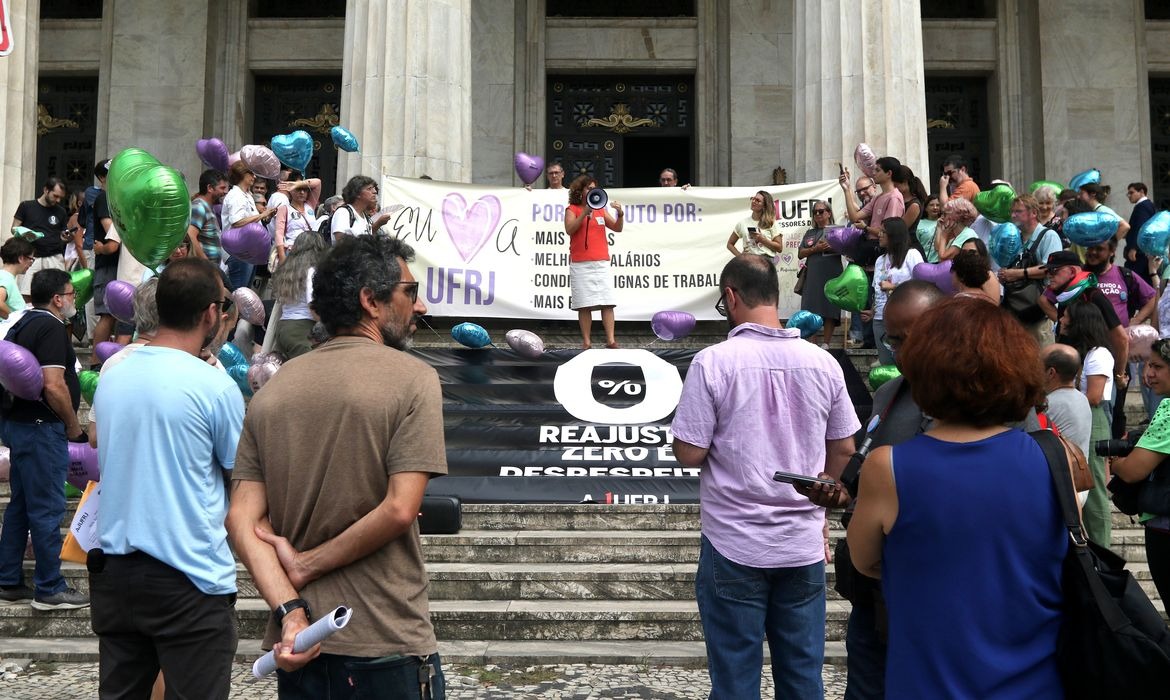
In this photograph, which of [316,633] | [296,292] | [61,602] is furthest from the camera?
[296,292]

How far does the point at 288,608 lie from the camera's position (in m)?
2.87

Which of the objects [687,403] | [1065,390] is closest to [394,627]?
[687,403]

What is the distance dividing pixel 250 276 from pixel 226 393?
7427 mm

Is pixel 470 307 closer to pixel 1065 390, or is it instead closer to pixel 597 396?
pixel 597 396

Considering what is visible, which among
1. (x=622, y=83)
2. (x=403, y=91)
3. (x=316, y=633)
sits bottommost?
(x=316, y=633)

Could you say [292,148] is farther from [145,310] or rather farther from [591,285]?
[145,310]

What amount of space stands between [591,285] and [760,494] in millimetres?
7249

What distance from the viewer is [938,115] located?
18.9 meters

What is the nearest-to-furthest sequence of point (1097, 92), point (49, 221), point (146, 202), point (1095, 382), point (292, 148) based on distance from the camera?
1. point (1095, 382)
2. point (146, 202)
3. point (292, 148)
4. point (49, 221)
5. point (1097, 92)

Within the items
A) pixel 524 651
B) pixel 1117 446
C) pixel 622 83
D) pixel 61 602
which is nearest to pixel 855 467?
pixel 1117 446

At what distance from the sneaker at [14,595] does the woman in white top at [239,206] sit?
342 cm

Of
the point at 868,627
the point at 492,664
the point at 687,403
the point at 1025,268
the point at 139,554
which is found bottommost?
the point at 492,664

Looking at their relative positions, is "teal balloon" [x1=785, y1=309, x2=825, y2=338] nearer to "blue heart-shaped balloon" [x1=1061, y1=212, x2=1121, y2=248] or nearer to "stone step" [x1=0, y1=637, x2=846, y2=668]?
"blue heart-shaped balloon" [x1=1061, y1=212, x2=1121, y2=248]

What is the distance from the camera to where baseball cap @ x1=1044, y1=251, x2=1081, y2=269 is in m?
8.56
